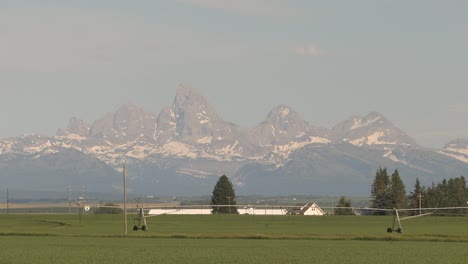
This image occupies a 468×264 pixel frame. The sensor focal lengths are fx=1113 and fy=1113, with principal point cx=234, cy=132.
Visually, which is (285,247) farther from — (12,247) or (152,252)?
(12,247)

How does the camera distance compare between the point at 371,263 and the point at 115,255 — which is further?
the point at 115,255

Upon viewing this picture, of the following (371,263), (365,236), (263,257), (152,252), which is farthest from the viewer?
(365,236)

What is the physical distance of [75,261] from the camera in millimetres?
53719

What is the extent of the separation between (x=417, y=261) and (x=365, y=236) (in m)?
32.5

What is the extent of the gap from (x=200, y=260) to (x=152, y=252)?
7.45 m

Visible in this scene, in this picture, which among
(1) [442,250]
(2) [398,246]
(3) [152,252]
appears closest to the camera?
(3) [152,252]

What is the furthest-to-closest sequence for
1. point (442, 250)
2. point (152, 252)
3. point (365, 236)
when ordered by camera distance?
point (365, 236) < point (442, 250) < point (152, 252)

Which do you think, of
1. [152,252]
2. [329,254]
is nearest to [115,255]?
[152,252]

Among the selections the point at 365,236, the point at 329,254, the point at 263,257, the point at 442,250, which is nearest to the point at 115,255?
the point at 263,257

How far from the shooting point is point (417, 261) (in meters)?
54.2

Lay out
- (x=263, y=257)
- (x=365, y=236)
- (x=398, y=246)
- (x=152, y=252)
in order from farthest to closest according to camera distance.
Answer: (x=365, y=236) → (x=398, y=246) → (x=152, y=252) → (x=263, y=257)

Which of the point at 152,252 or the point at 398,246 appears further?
the point at 398,246

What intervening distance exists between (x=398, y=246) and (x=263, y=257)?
15.7 m

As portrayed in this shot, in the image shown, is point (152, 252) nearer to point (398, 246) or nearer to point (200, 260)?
point (200, 260)
